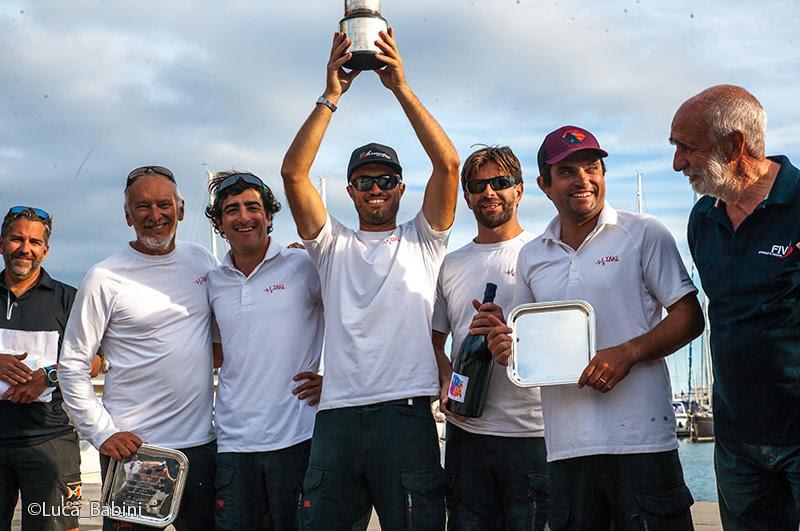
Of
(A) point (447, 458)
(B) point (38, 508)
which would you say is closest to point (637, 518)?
(A) point (447, 458)

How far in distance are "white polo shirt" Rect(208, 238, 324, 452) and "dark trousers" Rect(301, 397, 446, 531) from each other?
453 millimetres

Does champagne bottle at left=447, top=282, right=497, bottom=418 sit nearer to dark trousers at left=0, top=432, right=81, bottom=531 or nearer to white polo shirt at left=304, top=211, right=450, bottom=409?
white polo shirt at left=304, top=211, right=450, bottom=409

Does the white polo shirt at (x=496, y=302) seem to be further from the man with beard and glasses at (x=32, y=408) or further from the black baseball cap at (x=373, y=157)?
the man with beard and glasses at (x=32, y=408)

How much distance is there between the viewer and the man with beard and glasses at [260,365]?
501 centimetres

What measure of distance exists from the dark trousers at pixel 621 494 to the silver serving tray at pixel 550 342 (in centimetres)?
45

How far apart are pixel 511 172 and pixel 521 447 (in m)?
1.76


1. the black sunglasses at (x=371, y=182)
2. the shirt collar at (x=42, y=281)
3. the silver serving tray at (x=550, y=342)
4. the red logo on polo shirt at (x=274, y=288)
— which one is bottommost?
the silver serving tray at (x=550, y=342)

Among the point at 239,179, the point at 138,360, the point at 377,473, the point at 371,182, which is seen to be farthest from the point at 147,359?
the point at 371,182

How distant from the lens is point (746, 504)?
158 inches

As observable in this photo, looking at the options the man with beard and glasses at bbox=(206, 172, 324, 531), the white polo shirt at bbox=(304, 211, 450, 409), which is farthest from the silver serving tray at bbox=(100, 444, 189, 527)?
the white polo shirt at bbox=(304, 211, 450, 409)

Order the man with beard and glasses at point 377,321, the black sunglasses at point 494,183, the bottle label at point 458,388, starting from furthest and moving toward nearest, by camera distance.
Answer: the black sunglasses at point 494,183 < the bottle label at point 458,388 < the man with beard and glasses at point 377,321

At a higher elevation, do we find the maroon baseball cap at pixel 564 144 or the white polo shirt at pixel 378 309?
the maroon baseball cap at pixel 564 144

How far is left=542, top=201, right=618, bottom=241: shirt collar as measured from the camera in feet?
14.8

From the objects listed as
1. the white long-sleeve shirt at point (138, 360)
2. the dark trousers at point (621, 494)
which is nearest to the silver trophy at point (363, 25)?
the white long-sleeve shirt at point (138, 360)
